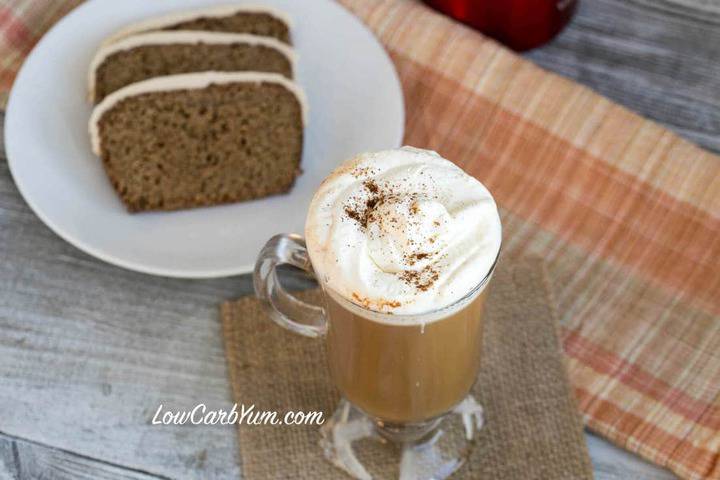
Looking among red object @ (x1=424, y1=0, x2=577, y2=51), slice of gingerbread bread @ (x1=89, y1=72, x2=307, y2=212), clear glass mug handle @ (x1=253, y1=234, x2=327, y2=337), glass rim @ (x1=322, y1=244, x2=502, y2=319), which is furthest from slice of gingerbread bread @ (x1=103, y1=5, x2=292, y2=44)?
glass rim @ (x1=322, y1=244, x2=502, y2=319)

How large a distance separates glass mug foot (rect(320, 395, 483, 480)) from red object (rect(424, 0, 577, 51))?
83 centimetres

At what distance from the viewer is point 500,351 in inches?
61.6

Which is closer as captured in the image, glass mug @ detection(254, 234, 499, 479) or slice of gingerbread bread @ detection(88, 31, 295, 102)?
glass mug @ detection(254, 234, 499, 479)

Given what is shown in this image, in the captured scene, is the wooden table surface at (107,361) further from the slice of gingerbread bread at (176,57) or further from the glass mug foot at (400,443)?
the slice of gingerbread bread at (176,57)

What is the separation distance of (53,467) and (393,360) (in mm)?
616

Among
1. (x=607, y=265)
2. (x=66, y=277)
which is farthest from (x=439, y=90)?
(x=66, y=277)

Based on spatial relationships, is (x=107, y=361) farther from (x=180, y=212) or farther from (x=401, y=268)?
(x=401, y=268)

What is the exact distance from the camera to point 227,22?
189 cm

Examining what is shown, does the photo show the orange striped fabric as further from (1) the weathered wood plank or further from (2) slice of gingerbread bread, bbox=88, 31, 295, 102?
(1) the weathered wood plank

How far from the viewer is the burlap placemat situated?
4.74 ft

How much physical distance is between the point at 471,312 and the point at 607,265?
58 centimetres

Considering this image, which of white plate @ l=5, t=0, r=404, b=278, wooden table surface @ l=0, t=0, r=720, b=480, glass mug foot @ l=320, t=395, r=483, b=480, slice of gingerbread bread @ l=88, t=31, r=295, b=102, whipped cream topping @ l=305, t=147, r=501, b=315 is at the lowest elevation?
glass mug foot @ l=320, t=395, r=483, b=480

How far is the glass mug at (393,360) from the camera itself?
1.15 m

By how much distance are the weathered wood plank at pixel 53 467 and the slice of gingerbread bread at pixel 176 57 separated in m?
0.70
